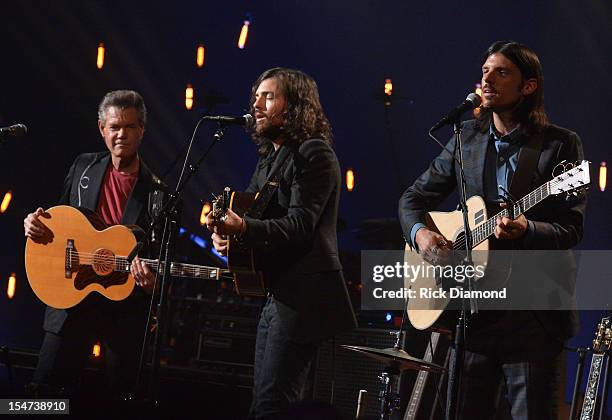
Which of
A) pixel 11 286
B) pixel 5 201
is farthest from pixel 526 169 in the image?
pixel 11 286

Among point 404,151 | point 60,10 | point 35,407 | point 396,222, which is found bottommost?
point 35,407

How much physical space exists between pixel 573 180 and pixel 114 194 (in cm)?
279

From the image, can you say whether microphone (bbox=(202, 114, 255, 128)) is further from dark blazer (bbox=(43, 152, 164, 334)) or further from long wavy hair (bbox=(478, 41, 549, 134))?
long wavy hair (bbox=(478, 41, 549, 134))

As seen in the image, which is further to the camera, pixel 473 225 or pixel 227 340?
pixel 227 340

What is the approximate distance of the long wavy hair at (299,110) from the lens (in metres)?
3.99

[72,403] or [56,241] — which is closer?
[72,403]

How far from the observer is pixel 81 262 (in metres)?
4.90

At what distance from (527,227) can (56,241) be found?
2863 millimetres

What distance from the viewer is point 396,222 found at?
6.89 m

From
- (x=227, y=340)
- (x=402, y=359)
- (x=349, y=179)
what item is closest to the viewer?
(x=402, y=359)

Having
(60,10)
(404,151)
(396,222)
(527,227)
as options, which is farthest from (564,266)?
(60,10)

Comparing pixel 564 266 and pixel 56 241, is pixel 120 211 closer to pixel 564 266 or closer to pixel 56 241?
pixel 56 241

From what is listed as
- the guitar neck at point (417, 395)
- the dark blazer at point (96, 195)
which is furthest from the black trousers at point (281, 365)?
the guitar neck at point (417, 395)

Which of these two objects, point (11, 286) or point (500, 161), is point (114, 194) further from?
point (11, 286)
